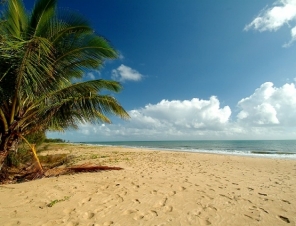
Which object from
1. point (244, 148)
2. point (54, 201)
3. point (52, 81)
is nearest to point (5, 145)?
point (52, 81)

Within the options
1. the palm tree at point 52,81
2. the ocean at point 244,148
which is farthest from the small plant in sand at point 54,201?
the ocean at point 244,148

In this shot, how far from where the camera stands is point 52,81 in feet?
20.5

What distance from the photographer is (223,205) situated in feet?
12.3

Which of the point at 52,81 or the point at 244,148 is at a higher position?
the point at 52,81

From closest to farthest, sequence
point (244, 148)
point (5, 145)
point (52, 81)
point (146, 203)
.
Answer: point (146, 203), point (5, 145), point (52, 81), point (244, 148)

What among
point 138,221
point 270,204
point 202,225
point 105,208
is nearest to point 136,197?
point 105,208

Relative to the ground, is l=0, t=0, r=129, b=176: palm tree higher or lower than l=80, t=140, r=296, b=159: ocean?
higher

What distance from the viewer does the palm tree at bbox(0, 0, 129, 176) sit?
538 centimetres

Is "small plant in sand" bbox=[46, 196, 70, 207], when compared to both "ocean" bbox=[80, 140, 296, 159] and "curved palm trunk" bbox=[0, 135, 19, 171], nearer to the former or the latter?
"curved palm trunk" bbox=[0, 135, 19, 171]

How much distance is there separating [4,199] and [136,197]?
2.85 meters

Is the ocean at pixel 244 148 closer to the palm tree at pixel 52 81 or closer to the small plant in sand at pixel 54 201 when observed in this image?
the palm tree at pixel 52 81

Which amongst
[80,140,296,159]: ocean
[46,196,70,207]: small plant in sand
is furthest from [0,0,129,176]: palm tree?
[80,140,296,159]: ocean

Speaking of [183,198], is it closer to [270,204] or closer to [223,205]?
[223,205]

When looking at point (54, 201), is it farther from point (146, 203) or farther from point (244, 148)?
point (244, 148)
